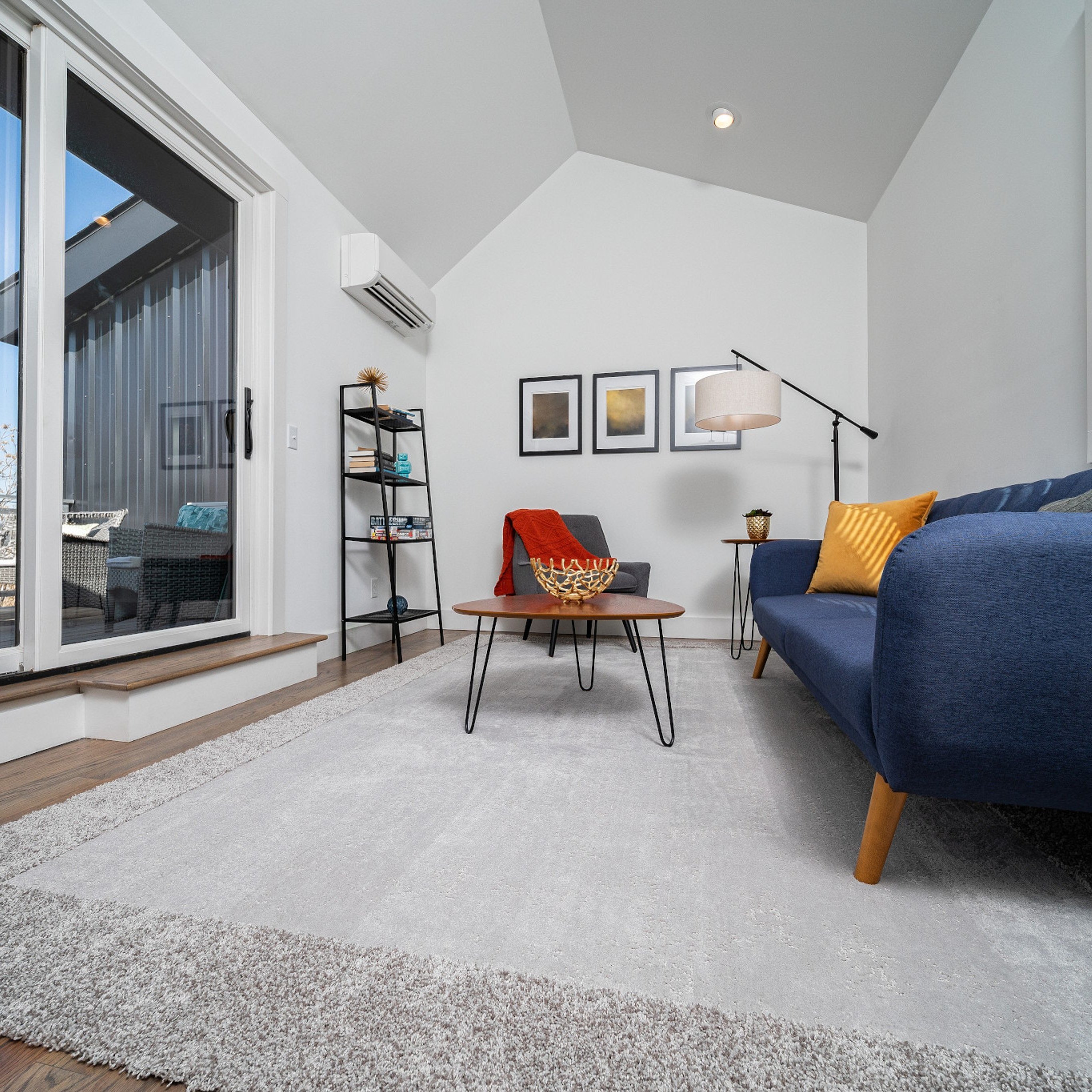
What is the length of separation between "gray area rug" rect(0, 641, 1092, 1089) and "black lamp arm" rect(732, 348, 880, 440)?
2.46m

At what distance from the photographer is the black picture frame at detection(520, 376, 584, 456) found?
4164 millimetres

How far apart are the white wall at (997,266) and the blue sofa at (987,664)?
1.34 m

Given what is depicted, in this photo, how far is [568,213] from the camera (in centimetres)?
422

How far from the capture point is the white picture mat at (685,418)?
3965 mm

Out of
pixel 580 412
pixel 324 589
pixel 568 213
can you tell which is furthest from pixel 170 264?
pixel 568 213

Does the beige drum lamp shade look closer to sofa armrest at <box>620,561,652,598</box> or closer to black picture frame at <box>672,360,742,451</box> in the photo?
black picture frame at <box>672,360,742,451</box>

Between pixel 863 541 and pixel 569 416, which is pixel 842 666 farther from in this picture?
pixel 569 416

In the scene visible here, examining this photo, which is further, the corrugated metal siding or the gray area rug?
the corrugated metal siding

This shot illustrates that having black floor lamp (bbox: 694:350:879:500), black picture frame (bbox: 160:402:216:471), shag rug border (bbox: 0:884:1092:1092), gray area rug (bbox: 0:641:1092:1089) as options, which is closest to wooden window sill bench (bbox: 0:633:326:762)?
gray area rug (bbox: 0:641:1092:1089)

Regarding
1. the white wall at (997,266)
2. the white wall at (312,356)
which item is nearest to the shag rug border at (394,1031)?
the white wall at (997,266)

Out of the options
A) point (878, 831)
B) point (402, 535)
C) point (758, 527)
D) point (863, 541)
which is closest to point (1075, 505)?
point (878, 831)

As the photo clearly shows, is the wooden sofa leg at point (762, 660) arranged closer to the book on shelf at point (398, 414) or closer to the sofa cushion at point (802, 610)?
the sofa cushion at point (802, 610)

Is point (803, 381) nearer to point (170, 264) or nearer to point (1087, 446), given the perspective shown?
point (1087, 446)

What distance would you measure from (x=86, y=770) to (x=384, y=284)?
9.38 feet
